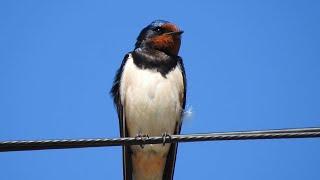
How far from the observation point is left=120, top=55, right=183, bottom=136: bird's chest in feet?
14.8

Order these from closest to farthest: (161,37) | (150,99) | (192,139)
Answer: (192,139)
(150,99)
(161,37)

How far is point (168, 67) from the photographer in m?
4.64

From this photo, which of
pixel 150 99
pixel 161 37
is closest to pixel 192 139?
pixel 150 99

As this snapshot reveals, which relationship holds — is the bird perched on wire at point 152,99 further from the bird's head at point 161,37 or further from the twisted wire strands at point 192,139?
the twisted wire strands at point 192,139

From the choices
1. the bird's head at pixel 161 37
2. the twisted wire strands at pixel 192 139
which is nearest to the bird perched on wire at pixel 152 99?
the bird's head at pixel 161 37

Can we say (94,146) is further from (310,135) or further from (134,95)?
(134,95)

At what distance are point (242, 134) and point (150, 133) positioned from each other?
6.46 feet

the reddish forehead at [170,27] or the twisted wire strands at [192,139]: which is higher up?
the reddish forehead at [170,27]

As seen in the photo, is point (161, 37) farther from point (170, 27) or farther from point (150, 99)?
point (150, 99)

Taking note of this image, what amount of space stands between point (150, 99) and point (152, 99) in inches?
0.6

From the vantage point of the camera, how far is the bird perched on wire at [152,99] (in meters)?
4.52

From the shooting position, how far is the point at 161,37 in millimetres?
4918

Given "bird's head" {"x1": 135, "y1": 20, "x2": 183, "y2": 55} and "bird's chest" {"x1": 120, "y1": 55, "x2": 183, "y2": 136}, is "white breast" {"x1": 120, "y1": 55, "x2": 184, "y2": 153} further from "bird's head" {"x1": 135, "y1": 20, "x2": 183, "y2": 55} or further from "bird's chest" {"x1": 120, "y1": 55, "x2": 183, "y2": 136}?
"bird's head" {"x1": 135, "y1": 20, "x2": 183, "y2": 55}

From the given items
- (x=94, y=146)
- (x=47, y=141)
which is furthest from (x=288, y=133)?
(x=47, y=141)
